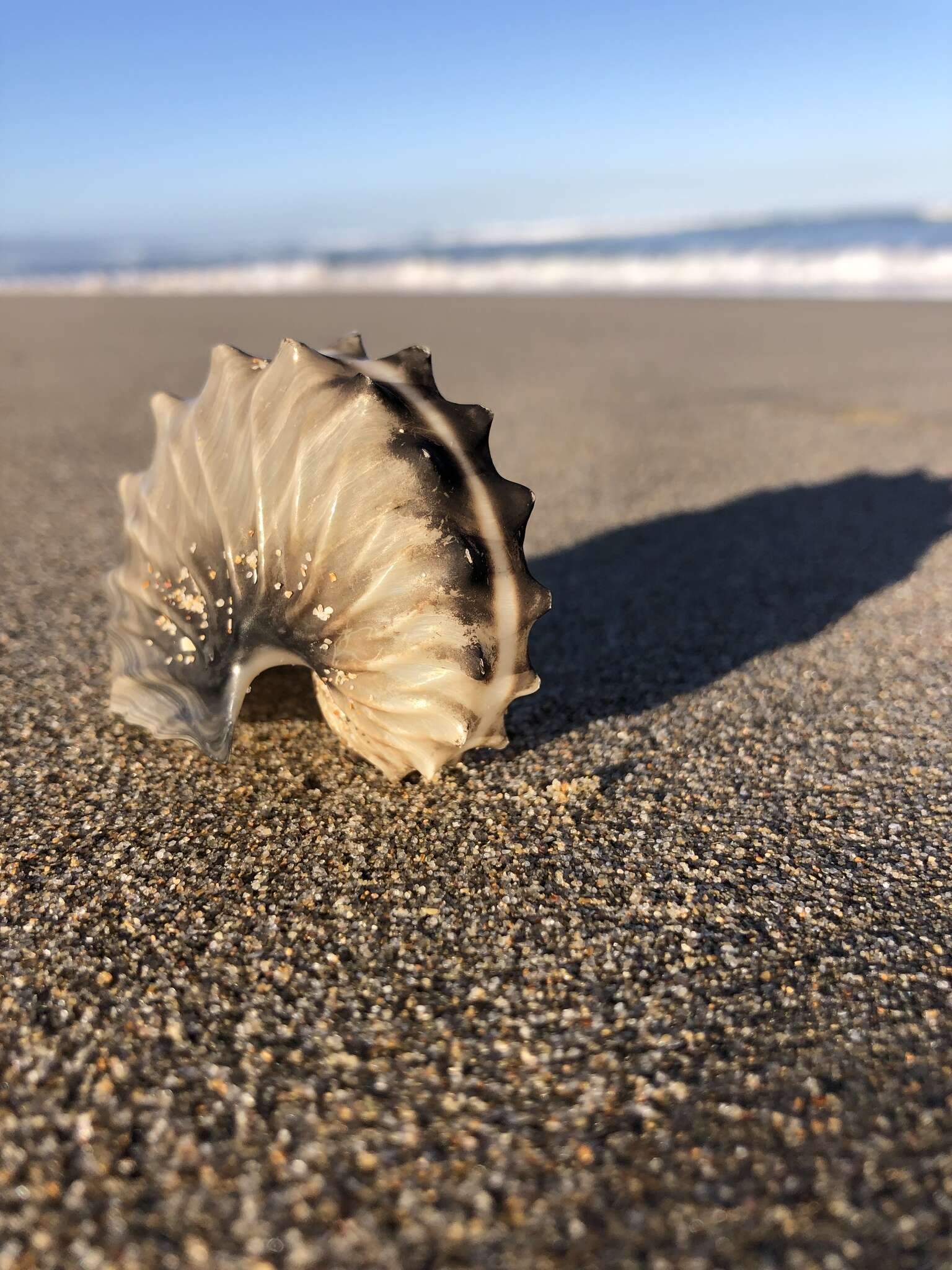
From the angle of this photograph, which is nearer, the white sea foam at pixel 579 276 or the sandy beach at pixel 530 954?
the sandy beach at pixel 530 954

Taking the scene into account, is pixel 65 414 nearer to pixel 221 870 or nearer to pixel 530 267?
pixel 221 870

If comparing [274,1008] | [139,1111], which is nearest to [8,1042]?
[139,1111]

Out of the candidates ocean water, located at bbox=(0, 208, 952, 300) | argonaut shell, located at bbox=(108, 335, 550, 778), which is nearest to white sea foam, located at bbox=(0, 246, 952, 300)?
ocean water, located at bbox=(0, 208, 952, 300)

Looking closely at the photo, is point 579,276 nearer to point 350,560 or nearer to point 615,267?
point 615,267

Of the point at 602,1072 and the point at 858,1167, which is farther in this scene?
the point at 602,1072

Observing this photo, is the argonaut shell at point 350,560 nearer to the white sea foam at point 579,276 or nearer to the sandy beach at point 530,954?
the sandy beach at point 530,954

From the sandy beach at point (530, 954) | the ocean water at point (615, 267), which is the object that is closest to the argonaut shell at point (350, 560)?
the sandy beach at point (530, 954)
